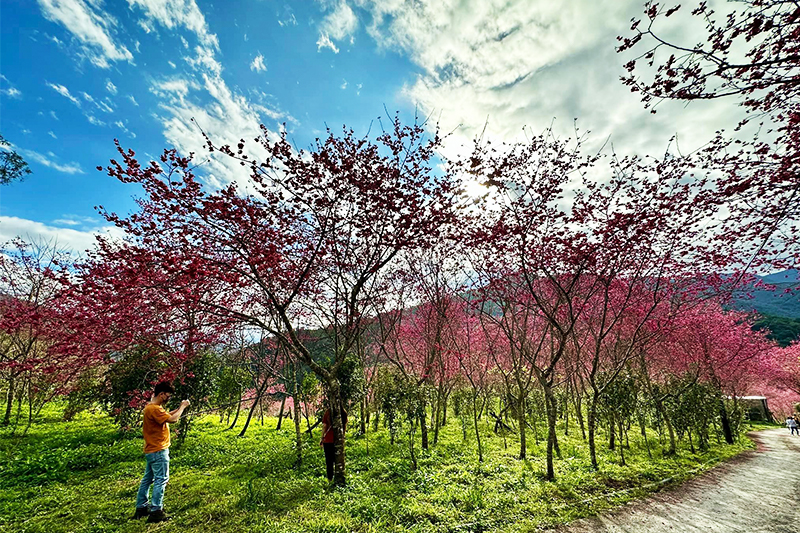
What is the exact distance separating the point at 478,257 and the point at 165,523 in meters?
8.64

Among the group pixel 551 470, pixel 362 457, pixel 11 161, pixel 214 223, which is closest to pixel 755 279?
pixel 551 470

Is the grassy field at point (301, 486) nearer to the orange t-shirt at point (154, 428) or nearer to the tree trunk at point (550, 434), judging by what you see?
the tree trunk at point (550, 434)

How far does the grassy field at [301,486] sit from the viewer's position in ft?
16.3

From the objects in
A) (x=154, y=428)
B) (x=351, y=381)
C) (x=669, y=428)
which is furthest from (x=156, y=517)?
(x=669, y=428)

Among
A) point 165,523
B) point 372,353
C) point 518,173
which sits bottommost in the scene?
point 165,523

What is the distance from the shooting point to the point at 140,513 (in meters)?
4.95

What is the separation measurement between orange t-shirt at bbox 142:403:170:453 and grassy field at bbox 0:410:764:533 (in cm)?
109

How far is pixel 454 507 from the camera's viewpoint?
218 inches

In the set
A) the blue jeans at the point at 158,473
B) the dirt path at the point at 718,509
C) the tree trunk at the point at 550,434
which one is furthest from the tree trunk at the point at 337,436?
the tree trunk at the point at 550,434

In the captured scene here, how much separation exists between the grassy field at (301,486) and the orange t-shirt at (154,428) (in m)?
1.09

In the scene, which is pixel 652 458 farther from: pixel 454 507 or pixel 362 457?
pixel 362 457

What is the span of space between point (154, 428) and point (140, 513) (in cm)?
136

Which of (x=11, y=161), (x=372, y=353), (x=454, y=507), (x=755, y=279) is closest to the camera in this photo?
(x=454, y=507)

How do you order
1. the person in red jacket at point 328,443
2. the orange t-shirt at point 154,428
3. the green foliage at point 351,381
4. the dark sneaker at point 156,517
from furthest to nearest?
the green foliage at point 351,381
the person in red jacket at point 328,443
the orange t-shirt at point 154,428
the dark sneaker at point 156,517
